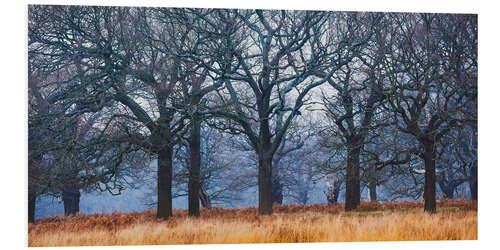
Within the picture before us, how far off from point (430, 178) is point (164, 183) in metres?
5.45

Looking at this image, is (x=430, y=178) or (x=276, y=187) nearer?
(x=430, y=178)

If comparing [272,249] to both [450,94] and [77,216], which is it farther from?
[450,94]

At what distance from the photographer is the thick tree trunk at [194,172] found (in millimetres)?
12594

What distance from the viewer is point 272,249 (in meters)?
10.4

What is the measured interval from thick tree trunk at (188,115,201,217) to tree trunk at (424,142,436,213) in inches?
186

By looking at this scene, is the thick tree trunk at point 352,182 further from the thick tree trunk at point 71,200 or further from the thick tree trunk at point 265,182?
the thick tree trunk at point 71,200

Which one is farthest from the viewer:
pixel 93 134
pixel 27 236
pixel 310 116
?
pixel 310 116

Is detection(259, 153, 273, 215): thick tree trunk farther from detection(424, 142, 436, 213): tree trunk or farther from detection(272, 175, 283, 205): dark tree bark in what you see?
detection(424, 142, 436, 213): tree trunk

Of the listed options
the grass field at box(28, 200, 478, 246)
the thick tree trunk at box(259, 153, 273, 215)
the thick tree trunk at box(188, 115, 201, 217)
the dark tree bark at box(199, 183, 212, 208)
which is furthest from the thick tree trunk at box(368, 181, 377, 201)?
the thick tree trunk at box(188, 115, 201, 217)

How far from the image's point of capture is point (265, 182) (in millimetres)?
12430

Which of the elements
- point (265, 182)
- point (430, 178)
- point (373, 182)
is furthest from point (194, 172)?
point (430, 178)

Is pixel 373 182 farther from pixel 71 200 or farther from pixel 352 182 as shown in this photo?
pixel 71 200
